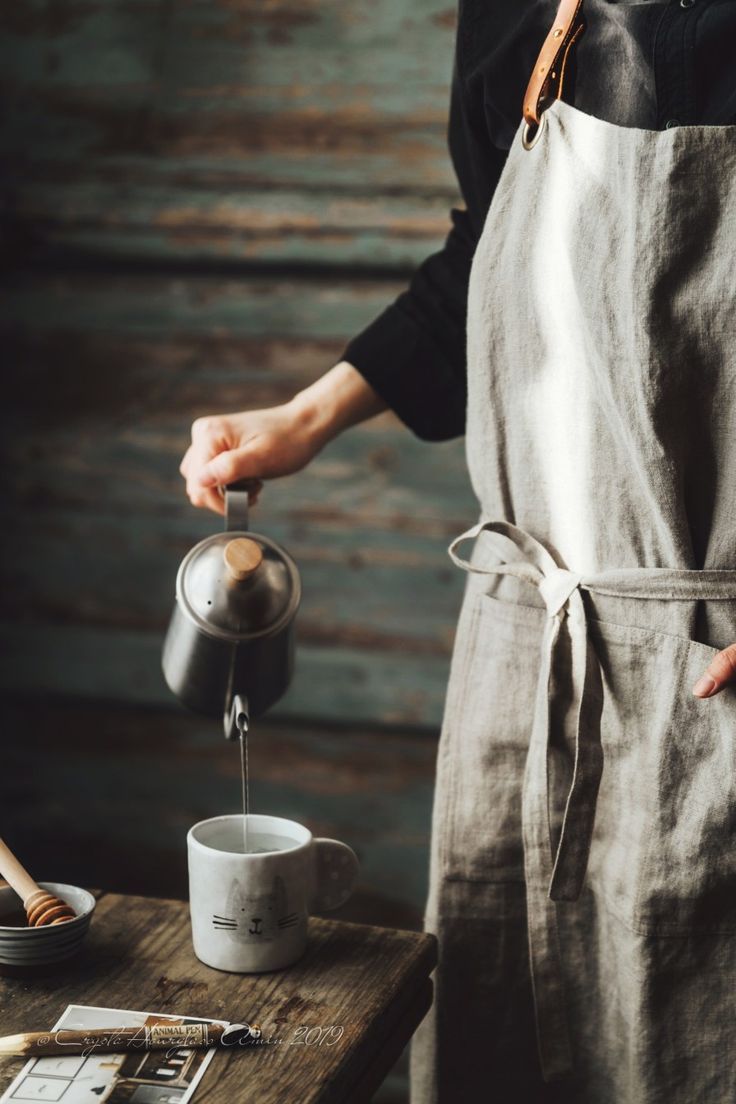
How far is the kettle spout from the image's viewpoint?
0.98 metres

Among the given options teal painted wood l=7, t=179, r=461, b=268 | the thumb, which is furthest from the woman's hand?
teal painted wood l=7, t=179, r=461, b=268

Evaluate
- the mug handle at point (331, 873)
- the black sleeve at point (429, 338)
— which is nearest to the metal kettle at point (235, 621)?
the mug handle at point (331, 873)

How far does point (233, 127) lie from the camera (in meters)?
1.73

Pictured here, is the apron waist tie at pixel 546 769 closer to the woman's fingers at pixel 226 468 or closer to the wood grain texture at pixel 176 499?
the woman's fingers at pixel 226 468

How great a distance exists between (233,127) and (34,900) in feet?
3.92

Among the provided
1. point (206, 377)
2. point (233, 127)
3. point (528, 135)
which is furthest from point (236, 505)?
point (233, 127)

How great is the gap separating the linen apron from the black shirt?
0.15ft

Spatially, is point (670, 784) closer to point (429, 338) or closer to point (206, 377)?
point (429, 338)

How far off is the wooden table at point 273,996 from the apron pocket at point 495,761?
11cm

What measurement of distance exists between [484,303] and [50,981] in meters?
0.64

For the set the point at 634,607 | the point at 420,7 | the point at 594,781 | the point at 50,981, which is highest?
the point at 420,7

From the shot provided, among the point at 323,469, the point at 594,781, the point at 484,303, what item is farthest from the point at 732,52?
the point at 323,469

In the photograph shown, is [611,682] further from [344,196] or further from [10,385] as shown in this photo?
[10,385]

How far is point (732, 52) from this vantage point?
2.97 ft
